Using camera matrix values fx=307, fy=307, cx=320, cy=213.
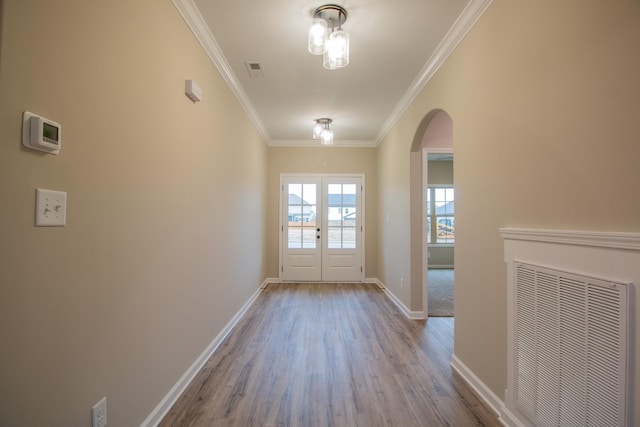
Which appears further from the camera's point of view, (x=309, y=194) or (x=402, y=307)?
(x=309, y=194)

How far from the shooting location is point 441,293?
16.1 feet

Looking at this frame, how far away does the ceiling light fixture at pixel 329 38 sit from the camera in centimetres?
201

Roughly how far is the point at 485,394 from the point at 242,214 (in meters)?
2.89

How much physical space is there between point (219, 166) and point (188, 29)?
3.59ft

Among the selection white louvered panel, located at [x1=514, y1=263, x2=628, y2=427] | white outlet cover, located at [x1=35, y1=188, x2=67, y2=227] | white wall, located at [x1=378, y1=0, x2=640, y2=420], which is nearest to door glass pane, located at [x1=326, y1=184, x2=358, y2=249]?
white wall, located at [x1=378, y1=0, x2=640, y2=420]

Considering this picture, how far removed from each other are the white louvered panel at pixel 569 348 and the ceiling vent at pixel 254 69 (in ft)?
8.67

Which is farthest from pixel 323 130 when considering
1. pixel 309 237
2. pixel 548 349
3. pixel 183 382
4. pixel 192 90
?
pixel 548 349

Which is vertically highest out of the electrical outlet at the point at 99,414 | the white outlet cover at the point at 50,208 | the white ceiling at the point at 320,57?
the white ceiling at the point at 320,57

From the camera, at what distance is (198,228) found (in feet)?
7.60

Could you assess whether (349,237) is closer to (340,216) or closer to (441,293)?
(340,216)

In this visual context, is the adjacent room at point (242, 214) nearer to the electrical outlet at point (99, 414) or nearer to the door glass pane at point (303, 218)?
the electrical outlet at point (99, 414)

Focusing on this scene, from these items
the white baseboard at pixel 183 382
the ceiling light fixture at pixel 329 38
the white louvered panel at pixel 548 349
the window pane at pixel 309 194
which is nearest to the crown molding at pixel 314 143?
the window pane at pixel 309 194

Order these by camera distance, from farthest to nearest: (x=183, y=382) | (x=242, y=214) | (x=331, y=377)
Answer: (x=242, y=214) < (x=331, y=377) < (x=183, y=382)

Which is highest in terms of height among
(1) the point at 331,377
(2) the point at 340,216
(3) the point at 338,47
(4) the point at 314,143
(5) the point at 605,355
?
(4) the point at 314,143
